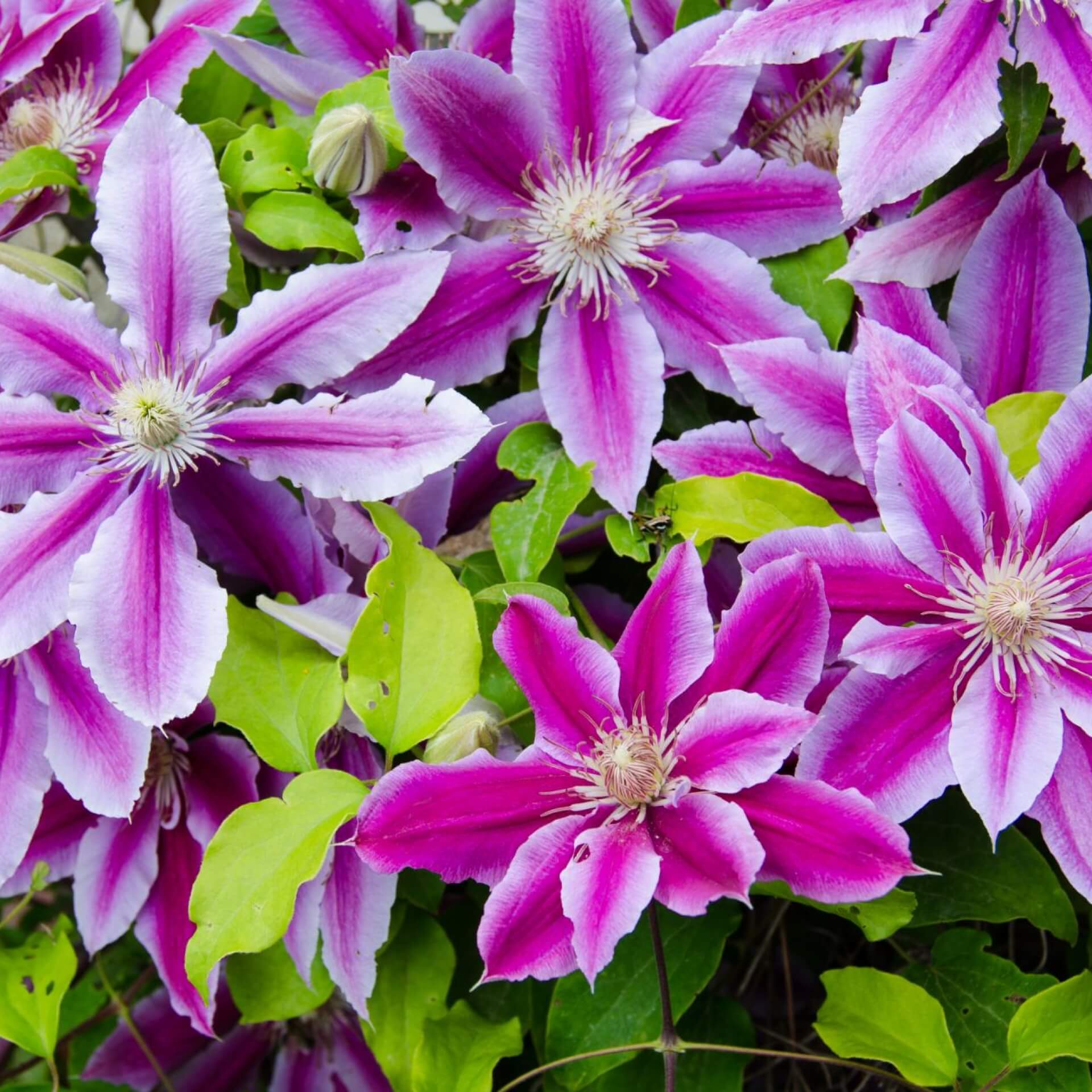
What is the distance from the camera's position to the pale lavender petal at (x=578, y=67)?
2.07 feet

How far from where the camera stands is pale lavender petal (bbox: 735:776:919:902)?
0.50 m

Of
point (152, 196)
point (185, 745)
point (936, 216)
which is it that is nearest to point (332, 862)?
point (185, 745)

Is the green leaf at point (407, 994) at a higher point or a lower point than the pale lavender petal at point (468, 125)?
lower

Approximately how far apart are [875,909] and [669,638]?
0.52 feet

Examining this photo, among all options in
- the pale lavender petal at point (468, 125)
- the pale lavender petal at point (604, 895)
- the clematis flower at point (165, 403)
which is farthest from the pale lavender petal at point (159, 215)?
the pale lavender petal at point (604, 895)

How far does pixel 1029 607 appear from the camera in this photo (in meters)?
0.56

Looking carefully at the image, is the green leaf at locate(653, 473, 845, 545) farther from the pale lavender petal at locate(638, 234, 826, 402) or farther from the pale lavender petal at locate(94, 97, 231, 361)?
the pale lavender petal at locate(94, 97, 231, 361)

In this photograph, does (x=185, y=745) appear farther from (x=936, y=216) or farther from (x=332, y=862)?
(x=936, y=216)

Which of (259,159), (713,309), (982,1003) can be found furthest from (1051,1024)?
(259,159)

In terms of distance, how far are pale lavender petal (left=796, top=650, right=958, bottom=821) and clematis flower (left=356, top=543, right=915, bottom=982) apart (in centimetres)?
2

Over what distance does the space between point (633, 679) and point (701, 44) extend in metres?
0.33

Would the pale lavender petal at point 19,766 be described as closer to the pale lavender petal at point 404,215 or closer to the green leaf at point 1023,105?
the pale lavender petal at point 404,215

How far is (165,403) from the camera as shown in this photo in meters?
0.61

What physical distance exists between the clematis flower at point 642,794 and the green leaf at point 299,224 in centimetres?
23
